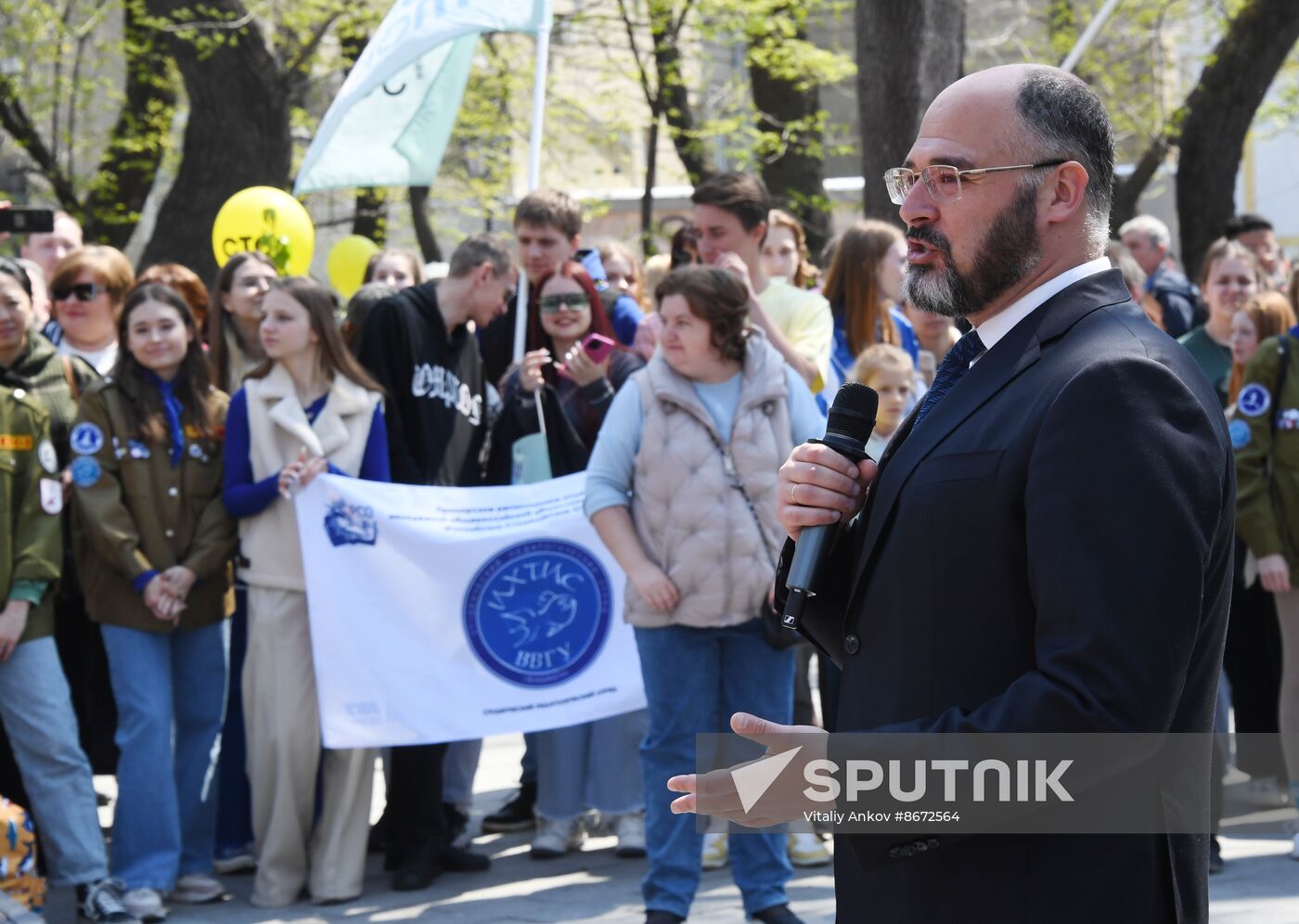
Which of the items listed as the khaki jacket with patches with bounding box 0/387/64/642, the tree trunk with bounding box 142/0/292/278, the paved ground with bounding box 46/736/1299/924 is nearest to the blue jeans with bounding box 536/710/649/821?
the paved ground with bounding box 46/736/1299/924

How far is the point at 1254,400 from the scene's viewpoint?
6.54 metres

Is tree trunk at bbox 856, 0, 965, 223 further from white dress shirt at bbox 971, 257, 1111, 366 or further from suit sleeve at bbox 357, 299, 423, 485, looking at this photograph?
white dress shirt at bbox 971, 257, 1111, 366

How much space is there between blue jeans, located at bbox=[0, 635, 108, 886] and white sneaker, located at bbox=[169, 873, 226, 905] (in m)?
0.39

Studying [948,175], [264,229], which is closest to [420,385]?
[264,229]

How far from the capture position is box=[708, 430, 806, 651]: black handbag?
208 inches

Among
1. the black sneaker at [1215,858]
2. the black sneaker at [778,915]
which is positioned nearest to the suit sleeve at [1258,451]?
the black sneaker at [1215,858]

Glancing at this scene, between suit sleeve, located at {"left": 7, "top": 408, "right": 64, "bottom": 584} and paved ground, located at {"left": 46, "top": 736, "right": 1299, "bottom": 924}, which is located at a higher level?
suit sleeve, located at {"left": 7, "top": 408, "right": 64, "bottom": 584}

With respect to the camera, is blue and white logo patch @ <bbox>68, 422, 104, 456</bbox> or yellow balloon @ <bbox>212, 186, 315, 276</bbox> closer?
blue and white logo patch @ <bbox>68, 422, 104, 456</bbox>

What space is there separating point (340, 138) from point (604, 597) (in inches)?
95.9

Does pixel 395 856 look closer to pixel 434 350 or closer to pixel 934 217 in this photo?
pixel 434 350

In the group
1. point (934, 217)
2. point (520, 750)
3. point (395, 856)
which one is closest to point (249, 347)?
point (395, 856)

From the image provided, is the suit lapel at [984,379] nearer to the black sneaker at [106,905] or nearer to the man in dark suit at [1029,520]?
the man in dark suit at [1029,520]

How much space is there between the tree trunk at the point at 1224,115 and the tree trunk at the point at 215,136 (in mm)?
8238

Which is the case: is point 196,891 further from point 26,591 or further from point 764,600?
point 764,600
